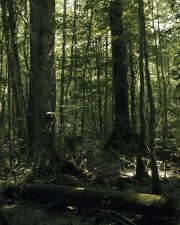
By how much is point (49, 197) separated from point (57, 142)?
2744mm

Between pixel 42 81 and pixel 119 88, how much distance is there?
16.5 feet

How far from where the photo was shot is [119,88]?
1301 centimetres

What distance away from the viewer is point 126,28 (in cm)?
1175

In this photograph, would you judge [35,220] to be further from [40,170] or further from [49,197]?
[40,170]

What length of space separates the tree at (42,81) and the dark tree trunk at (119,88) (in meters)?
3.53

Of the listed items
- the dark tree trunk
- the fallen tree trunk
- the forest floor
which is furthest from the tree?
the dark tree trunk

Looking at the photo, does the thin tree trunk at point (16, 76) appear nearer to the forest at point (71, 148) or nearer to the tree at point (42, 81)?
the forest at point (71, 148)

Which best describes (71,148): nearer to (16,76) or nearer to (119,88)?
(16,76)

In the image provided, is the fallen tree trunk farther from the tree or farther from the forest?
the tree

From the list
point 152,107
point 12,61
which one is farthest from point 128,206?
point 12,61

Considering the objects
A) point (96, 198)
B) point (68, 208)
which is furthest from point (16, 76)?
point (96, 198)

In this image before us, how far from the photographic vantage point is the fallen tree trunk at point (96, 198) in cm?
546

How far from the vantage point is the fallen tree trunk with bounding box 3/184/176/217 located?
5.46m

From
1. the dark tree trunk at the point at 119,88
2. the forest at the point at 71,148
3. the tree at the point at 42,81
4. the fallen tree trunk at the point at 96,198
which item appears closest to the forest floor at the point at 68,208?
the forest at the point at 71,148
